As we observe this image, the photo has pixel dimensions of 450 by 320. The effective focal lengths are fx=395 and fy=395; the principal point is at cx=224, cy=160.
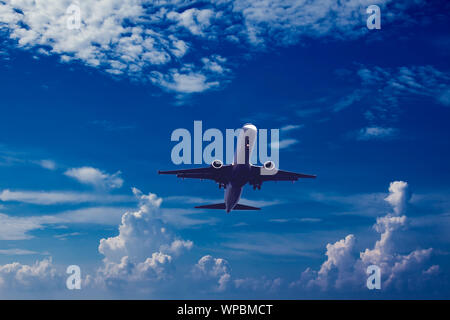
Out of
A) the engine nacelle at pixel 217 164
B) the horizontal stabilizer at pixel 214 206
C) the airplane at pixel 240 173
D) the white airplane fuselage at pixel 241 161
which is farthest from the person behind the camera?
the horizontal stabilizer at pixel 214 206

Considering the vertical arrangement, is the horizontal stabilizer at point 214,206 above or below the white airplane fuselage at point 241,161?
below

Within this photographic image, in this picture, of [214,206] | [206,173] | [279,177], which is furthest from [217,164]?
[214,206]

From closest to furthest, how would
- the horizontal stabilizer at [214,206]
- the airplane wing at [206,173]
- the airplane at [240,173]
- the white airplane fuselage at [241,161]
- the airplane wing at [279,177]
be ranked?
the white airplane fuselage at [241,161] < the airplane at [240,173] < the airplane wing at [206,173] < the airplane wing at [279,177] < the horizontal stabilizer at [214,206]

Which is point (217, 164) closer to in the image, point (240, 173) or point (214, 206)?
point (240, 173)

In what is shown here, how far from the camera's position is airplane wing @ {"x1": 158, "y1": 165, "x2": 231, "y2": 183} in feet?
237

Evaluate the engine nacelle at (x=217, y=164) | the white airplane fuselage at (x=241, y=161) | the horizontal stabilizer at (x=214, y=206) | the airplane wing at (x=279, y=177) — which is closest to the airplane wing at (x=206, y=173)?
the white airplane fuselage at (x=241, y=161)

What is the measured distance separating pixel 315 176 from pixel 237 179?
52.6 ft

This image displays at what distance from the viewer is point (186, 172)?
7456cm

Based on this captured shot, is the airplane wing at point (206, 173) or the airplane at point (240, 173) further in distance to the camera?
the airplane wing at point (206, 173)

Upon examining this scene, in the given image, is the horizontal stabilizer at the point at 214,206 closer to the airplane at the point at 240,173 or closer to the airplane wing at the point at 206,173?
the airplane at the point at 240,173

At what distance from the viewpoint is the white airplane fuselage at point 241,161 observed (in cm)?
6506
